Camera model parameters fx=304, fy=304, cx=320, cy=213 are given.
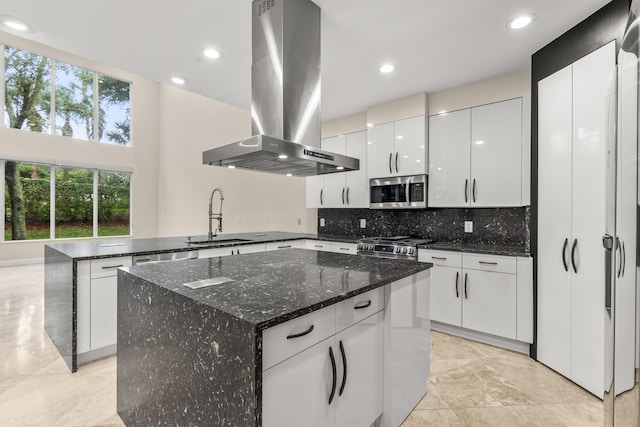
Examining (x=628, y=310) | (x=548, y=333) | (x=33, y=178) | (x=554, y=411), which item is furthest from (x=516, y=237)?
(x=33, y=178)

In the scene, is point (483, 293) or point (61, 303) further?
point (483, 293)

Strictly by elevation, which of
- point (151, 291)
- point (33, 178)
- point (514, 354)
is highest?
point (33, 178)

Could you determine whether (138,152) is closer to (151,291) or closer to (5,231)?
(5,231)

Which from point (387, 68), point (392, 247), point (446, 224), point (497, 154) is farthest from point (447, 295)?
point (387, 68)

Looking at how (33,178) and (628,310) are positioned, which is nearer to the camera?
(628,310)

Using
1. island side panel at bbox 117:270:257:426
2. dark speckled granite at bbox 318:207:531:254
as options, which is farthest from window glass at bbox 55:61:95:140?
island side panel at bbox 117:270:257:426

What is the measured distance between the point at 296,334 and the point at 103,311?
2.14 metres

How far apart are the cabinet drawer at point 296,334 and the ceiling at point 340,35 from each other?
6.27 ft

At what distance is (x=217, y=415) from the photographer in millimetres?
1040

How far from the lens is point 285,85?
190 cm

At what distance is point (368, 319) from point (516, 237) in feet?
7.93

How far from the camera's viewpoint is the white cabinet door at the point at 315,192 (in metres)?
4.45

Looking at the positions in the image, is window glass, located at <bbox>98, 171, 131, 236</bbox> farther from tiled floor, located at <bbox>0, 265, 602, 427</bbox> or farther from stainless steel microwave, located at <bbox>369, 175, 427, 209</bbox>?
stainless steel microwave, located at <bbox>369, 175, 427, 209</bbox>

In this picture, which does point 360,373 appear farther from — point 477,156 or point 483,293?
point 477,156
